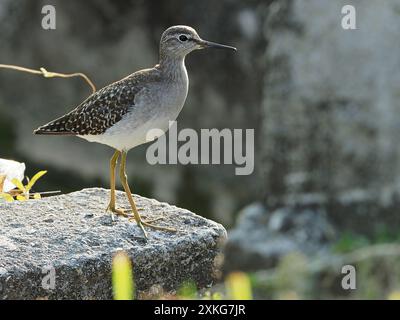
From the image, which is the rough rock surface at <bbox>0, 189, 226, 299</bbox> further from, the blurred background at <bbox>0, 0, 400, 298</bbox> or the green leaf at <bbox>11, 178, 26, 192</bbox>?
the blurred background at <bbox>0, 0, 400, 298</bbox>

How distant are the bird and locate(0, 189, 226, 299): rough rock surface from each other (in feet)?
0.69

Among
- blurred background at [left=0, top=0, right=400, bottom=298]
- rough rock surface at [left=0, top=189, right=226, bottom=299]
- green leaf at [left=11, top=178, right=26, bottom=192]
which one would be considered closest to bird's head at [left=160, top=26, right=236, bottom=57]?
rough rock surface at [left=0, top=189, right=226, bottom=299]

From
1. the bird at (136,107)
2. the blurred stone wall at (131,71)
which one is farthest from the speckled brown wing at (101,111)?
the blurred stone wall at (131,71)

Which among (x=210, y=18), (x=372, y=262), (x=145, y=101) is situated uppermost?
(x=210, y=18)

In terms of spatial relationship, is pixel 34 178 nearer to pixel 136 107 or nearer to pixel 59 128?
pixel 59 128

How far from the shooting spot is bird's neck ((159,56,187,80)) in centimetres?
614

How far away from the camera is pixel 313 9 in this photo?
36.0ft

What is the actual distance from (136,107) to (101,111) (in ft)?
0.89

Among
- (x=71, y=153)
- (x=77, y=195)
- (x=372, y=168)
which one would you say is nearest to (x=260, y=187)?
(x=372, y=168)

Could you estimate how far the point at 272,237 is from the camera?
422 inches

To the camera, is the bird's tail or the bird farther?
the bird's tail

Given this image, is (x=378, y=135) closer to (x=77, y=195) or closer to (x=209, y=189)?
(x=209, y=189)

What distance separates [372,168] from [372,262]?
129 cm

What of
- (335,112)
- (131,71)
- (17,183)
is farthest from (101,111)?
(131,71)
